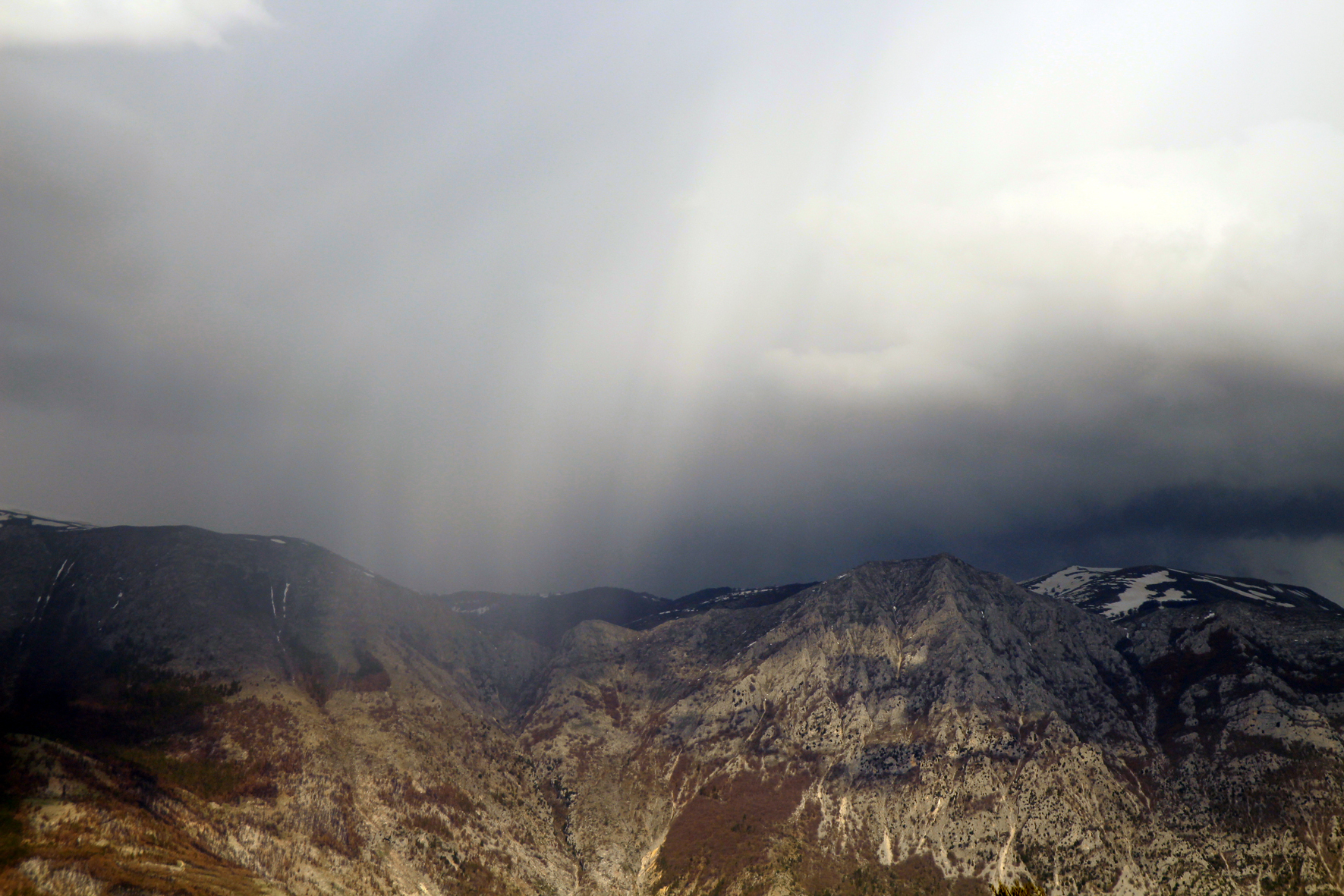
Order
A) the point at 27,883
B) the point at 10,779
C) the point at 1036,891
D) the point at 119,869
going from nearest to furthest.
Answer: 1. the point at 1036,891
2. the point at 27,883
3. the point at 119,869
4. the point at 10,779

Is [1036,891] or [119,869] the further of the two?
[119,869]

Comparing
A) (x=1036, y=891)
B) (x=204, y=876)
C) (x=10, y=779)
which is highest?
(x=1036, y=891)

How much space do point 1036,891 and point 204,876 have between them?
665 feet

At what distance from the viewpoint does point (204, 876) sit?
7603 inches

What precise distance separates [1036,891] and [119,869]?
202 metres

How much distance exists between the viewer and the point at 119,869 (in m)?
182

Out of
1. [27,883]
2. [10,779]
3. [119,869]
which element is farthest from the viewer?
[10,779]

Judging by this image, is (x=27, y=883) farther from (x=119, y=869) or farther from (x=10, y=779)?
(x=10, y=779)

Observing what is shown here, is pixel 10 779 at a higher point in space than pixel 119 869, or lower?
higher

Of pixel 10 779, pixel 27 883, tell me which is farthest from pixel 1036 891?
pixel 10 779

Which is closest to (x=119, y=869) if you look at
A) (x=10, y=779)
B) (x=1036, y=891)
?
(x=10, y=779)

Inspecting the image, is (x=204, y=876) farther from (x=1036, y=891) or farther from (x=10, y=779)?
(x=1036, y=891)

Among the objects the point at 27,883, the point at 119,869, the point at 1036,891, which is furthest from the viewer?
the point at 119,869

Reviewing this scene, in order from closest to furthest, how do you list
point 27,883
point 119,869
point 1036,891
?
point 1036,891
point 27,883
point 119,869
